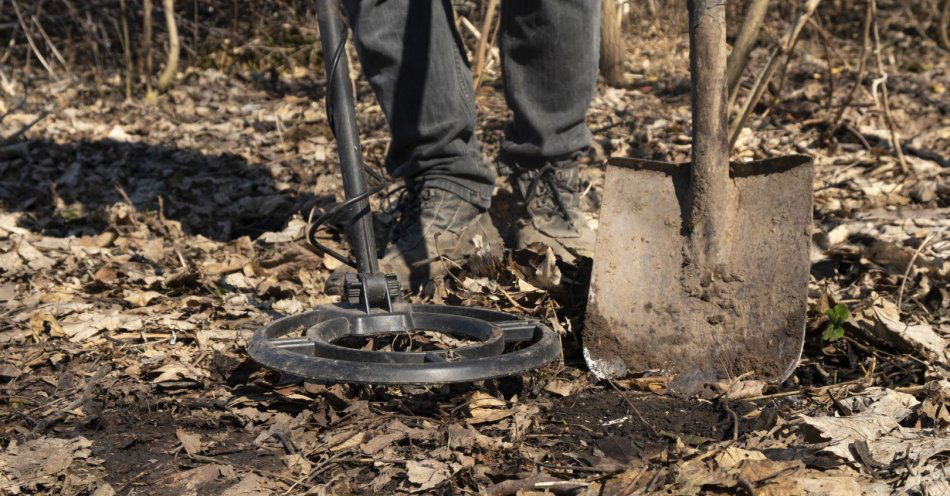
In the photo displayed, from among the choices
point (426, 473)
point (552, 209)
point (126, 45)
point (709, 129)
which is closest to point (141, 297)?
point (552, 209)

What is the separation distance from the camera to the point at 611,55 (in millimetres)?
5566

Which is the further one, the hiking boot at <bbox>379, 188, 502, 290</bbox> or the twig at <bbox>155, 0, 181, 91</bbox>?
the twig at <bbox>155, 0, 181, 91</bbox>

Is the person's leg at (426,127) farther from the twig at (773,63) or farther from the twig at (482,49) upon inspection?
the twig at (482,49)

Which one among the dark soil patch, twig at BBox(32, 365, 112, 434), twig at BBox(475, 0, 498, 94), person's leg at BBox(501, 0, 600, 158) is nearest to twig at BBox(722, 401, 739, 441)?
the dark soil patch

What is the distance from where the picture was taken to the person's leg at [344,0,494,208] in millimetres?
2773

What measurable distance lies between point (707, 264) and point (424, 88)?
109 cm

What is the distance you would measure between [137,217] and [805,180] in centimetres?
268

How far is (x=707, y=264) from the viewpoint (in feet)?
7.45

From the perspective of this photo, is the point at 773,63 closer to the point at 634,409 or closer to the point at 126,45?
the point at 634,409

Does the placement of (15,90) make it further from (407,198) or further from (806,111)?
(806,111)

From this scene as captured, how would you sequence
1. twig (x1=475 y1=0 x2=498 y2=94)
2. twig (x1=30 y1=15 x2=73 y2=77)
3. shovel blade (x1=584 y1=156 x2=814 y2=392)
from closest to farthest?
shovel blade (x1=584 y1=156 x2=814 y2=392)
twig (x1=475 y1=0 x2=498 y2=94)
twig (x1=30 y1=15 x2=73 y2=77)

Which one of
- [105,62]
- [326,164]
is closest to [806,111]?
[326,164]

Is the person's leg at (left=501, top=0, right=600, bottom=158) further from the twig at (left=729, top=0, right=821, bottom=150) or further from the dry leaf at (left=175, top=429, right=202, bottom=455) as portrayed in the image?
the dry leaf at (left=175, top=429, right=202, bottom=455)

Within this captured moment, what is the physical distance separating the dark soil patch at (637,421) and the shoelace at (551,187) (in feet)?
3.05
